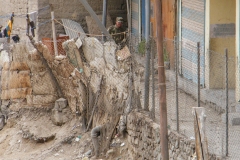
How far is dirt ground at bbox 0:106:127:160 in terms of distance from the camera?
56.6 ft

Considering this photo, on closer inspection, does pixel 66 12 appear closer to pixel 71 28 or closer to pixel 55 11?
pixel 55 11

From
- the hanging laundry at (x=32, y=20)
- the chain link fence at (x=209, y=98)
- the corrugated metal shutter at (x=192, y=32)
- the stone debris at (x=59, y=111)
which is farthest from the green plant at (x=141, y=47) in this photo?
the hanging laundry at (x=32, y=20)

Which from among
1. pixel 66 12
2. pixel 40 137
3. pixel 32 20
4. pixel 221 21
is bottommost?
pixel 40 137

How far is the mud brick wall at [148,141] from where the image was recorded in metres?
12.0

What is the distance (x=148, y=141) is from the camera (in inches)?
555

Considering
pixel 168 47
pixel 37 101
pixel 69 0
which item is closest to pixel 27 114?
pixel 37 101

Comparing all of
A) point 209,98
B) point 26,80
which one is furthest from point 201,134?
point 26,80

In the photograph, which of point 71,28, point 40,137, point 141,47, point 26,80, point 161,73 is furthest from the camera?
point 71,28

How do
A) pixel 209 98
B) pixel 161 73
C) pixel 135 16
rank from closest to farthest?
pixel 161 73, pixel 209 98, pixel 135 16

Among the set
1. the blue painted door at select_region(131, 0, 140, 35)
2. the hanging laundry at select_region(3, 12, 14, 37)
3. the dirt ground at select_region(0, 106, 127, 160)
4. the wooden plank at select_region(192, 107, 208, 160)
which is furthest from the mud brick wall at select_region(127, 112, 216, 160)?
the hanging laundry at select_region(3, 12, 14, 37)

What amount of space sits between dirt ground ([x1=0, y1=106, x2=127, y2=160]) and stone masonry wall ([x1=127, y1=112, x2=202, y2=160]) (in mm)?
758

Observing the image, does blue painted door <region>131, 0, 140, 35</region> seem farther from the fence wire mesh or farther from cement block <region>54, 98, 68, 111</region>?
cement block <region>54, 98, 68, 111</region>

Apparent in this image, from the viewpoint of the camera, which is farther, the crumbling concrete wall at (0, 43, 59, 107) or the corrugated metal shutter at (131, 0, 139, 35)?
the corrugated metal shutter at (131, 0, 139, 35)

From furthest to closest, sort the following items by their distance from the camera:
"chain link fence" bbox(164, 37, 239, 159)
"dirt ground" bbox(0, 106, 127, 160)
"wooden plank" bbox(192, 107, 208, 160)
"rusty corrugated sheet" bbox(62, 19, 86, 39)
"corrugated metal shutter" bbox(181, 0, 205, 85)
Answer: "rusty corrugated sheet" bbox(62, 19, 86, 39) < "dirt ground" bbox(0, 106, 127, 160) < "corrugated metal shutter" bbox(181, 0, 205, 85) < "chain link fence" bbox(164, 37, 239, 159) < "wooden plank" bbox(192, 107, 208, 160)
